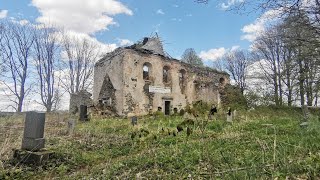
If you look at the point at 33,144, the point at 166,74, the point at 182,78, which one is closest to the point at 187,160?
the point at 33,144

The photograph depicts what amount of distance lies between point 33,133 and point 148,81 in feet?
57.4

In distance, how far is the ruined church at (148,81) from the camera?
870 inches

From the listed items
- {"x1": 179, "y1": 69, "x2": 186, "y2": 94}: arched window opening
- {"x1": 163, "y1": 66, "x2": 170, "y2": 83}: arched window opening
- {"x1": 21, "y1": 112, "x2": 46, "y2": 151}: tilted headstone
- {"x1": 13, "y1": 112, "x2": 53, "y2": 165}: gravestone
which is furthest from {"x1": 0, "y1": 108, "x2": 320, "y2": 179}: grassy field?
{"x1": 179, "y1": 69, "x2": 186, "y2": 94}: arched window opening

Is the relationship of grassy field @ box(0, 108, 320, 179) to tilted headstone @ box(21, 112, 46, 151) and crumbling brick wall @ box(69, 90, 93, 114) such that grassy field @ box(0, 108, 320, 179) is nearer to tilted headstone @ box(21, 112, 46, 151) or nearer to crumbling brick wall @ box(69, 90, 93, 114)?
tilted headstone @ box(21, 112, 46, 151)

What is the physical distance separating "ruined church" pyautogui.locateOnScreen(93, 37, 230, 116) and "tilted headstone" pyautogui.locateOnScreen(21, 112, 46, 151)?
50.3 feet

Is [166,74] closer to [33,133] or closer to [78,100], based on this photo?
[78,100]

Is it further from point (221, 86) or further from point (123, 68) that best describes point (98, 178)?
point (221, 86)

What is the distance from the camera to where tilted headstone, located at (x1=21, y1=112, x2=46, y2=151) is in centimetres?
586

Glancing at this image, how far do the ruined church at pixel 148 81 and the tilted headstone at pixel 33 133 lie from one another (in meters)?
15.3

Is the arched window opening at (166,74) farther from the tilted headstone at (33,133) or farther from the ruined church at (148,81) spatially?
the tilted headstone at (33,133)

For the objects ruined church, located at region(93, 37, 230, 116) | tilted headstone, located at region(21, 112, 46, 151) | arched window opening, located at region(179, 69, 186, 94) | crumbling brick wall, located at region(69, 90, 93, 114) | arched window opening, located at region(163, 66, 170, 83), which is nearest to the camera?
tilted headstone, located at region(21, 112, 46, 151)

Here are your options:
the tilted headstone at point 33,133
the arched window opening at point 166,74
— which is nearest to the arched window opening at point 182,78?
the arched window opening at point 166,74

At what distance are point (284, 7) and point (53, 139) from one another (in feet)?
23.7

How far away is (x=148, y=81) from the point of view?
23.2 metres
